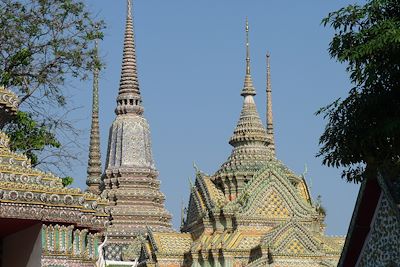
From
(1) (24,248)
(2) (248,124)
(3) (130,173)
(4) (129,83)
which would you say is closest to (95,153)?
(3) (130,173)

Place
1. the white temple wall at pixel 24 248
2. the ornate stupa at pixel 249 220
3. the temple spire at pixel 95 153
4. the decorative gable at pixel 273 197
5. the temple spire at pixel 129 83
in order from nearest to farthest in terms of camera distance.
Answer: the white temple wall at pixel 24 248 → the ornate stupa at pixel 249 220 → the decorative gable at pixel 273 197 → the temple spire at pixel 95 153 → the temple spire at pixel 129 83

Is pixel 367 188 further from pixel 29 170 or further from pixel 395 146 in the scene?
pixel 29 170

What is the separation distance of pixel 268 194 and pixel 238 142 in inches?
186

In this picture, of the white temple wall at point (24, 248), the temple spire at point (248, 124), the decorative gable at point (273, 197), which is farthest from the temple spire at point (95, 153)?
the white temple wall at point (24, 248)

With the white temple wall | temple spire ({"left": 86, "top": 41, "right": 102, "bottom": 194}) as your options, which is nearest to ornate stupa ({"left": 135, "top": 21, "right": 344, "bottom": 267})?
temple spire ({"left": 86, "top": 41, "right": 102, "bottom": 194})

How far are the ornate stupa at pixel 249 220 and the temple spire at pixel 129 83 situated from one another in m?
11.4

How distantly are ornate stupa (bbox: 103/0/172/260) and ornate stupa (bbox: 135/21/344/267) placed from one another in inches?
227

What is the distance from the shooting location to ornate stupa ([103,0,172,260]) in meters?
48.9

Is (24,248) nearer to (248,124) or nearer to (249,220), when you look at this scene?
(249,220)

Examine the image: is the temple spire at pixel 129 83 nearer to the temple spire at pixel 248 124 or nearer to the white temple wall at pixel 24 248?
the temple spire at pixel 248 124

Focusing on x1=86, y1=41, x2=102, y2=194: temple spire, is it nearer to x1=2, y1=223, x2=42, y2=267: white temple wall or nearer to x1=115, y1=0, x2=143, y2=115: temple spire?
x1=115, y1=0, x2=143, y2=115: temple spire

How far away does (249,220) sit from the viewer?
3872 centimetres

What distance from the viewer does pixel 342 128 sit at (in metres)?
11.5

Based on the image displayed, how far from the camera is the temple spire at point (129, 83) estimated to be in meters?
54.4
